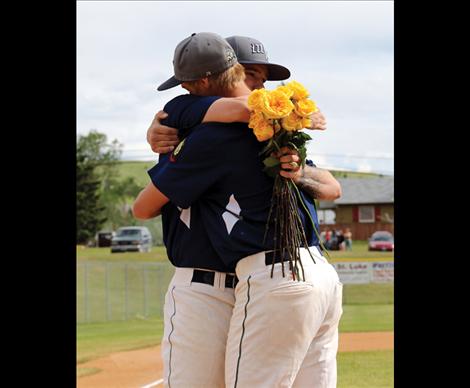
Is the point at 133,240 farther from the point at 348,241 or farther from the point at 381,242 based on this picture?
the point at 381,242

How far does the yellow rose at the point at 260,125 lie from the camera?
285 centimetres

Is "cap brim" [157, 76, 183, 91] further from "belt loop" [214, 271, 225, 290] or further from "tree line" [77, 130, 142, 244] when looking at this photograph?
"tree line" [77, 130, 142, 244]

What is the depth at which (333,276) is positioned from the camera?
3.01m

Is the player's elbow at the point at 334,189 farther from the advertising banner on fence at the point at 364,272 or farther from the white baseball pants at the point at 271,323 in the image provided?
the advertising banner on fence at the point at 364,272

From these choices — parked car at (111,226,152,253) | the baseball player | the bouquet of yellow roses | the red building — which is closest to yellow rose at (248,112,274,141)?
the bouquet of yellow roses

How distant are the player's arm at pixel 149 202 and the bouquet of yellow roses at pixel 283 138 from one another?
47 centimetres

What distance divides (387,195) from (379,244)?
24.9ft

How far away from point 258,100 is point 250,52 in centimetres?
60

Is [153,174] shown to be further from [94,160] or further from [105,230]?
[94,160]

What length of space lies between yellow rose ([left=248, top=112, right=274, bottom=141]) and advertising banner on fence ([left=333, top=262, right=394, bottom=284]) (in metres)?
21.4

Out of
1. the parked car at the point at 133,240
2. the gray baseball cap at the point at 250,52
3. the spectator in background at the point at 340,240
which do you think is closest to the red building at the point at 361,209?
the spectator in background at the point at 340,240

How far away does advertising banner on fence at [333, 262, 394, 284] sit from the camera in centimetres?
2402
